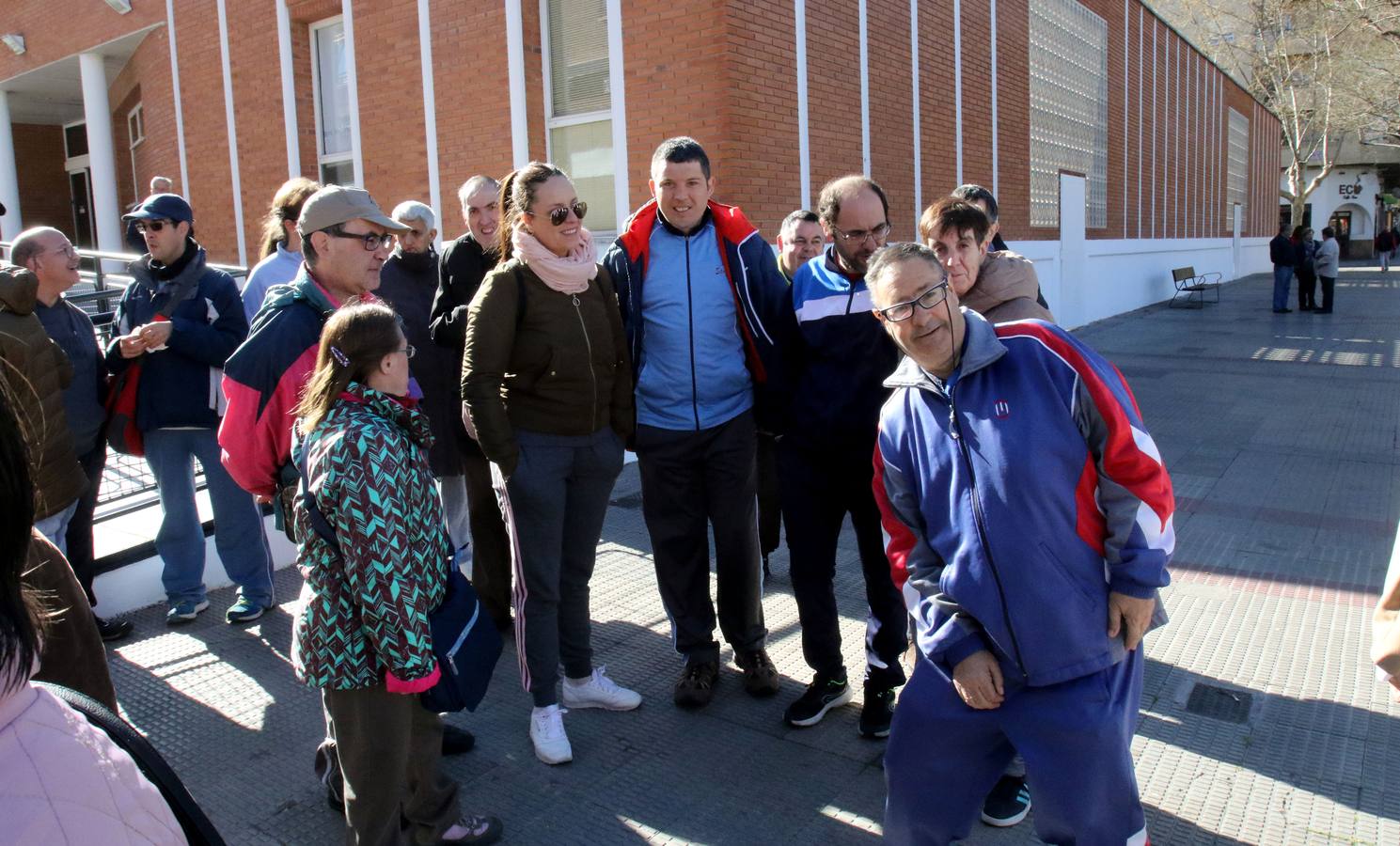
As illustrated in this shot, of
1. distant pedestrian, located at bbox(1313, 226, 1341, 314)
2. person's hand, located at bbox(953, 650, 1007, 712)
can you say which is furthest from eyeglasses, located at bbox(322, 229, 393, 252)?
distant pedestrian, located at bbox(1313, 226, 1341, 314)

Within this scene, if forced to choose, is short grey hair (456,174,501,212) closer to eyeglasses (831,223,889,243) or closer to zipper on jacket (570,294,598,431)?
zipper on jacket (570,294,598,431)

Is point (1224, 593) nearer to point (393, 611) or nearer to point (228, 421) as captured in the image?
point (393, 611)

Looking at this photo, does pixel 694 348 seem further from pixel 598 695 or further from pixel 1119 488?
pixel 1119 488

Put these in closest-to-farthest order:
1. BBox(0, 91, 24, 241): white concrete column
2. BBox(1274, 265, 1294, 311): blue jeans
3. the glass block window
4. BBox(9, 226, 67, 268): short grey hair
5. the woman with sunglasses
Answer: the woman with sunglasses < BBox(9, 226, 67, 268): short grey hair < BBox(0, 91, 24, 241): white concrete column < BBox(1274, 265, 1294, 311): blue jeans < the glass block window

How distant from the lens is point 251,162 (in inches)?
472

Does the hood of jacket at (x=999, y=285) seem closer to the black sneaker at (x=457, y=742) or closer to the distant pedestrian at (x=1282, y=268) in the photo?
the black sneaker at (x=457, y=742)

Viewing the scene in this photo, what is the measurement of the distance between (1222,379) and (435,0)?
972 centimetres

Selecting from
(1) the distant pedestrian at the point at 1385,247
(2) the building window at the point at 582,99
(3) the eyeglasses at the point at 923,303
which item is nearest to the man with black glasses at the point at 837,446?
(3) the eyeglasses at the point at 923,303

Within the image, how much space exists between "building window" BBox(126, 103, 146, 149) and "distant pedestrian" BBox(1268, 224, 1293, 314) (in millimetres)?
20708

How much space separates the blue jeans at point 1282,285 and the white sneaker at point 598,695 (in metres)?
21.0

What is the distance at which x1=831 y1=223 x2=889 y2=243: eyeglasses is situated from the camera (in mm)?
3318

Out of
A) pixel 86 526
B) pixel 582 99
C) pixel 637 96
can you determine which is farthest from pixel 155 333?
pixel 582 99

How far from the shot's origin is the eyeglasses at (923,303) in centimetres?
221

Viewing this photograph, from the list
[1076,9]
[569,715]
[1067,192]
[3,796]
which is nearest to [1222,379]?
[1067,192]
